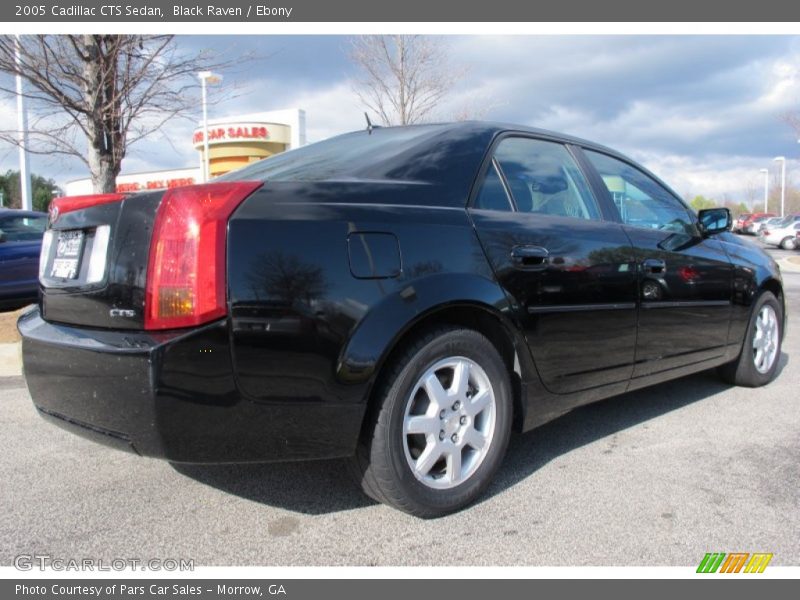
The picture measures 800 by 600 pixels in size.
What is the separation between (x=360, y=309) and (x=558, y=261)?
3.67 feet

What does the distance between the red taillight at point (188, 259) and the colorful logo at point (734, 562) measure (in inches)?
74.7

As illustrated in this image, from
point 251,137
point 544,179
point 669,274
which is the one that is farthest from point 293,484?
point 251,137

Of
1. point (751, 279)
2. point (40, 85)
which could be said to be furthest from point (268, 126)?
point (751, 279)

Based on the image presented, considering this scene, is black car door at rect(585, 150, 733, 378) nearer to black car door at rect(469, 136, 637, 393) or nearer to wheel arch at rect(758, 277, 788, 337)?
black car door at rect(469, 136, 637, 393)

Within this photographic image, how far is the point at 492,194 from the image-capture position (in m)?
2.83

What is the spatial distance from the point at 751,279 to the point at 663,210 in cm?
97

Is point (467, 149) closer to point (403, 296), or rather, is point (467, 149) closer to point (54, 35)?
point (403, 296)

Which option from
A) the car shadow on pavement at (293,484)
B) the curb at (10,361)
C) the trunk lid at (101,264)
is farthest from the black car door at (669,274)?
the curb at (10,361)

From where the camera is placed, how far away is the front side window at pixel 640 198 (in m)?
3.57

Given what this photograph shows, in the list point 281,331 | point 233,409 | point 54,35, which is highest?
point 54,35

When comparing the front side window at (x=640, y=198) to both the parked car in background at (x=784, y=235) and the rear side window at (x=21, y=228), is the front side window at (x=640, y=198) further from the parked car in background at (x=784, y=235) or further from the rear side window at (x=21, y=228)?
the parked car in background at (x=784, y=235)

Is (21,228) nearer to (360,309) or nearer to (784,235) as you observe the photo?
(360,309)

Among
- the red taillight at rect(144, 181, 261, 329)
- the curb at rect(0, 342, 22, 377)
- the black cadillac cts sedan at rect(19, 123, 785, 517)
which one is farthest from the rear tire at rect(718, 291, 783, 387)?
the curb at rect(0, 342, 22, 377)
